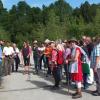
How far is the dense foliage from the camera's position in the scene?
70250 mm

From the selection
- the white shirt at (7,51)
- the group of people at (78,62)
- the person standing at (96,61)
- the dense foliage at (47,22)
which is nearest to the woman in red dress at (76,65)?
the group of people at (78,62)

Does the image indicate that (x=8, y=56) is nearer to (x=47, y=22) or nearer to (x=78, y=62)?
(x=78, y=62)

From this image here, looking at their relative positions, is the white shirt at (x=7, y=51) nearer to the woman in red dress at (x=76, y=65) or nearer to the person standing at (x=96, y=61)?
the woman in red dress at (x=76, y=65)

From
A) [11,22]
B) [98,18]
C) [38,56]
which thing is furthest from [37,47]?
[11,22]

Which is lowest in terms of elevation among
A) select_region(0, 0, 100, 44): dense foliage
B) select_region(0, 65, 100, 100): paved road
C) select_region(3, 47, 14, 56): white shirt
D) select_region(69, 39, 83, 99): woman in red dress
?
select_region(0, 65, 100, 100): paved road

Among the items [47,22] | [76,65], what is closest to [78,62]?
[76,65]

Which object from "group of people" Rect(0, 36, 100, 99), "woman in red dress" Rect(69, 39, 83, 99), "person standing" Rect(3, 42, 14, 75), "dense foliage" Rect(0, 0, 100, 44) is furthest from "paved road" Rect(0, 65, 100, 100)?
"dense foliage" Rect(0, 0, 100, 44)

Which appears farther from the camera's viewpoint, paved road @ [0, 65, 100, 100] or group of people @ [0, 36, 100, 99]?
paved road @ [0, 65, 100, 100]

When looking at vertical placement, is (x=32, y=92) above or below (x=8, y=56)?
below

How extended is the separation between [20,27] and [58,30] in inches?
1082

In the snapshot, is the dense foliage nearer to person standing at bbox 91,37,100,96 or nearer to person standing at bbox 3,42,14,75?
person standing at bbox 3,42,14,75

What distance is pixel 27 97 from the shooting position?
1371 centimetres

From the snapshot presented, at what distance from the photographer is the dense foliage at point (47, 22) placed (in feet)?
230

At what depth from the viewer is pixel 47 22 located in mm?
76688
